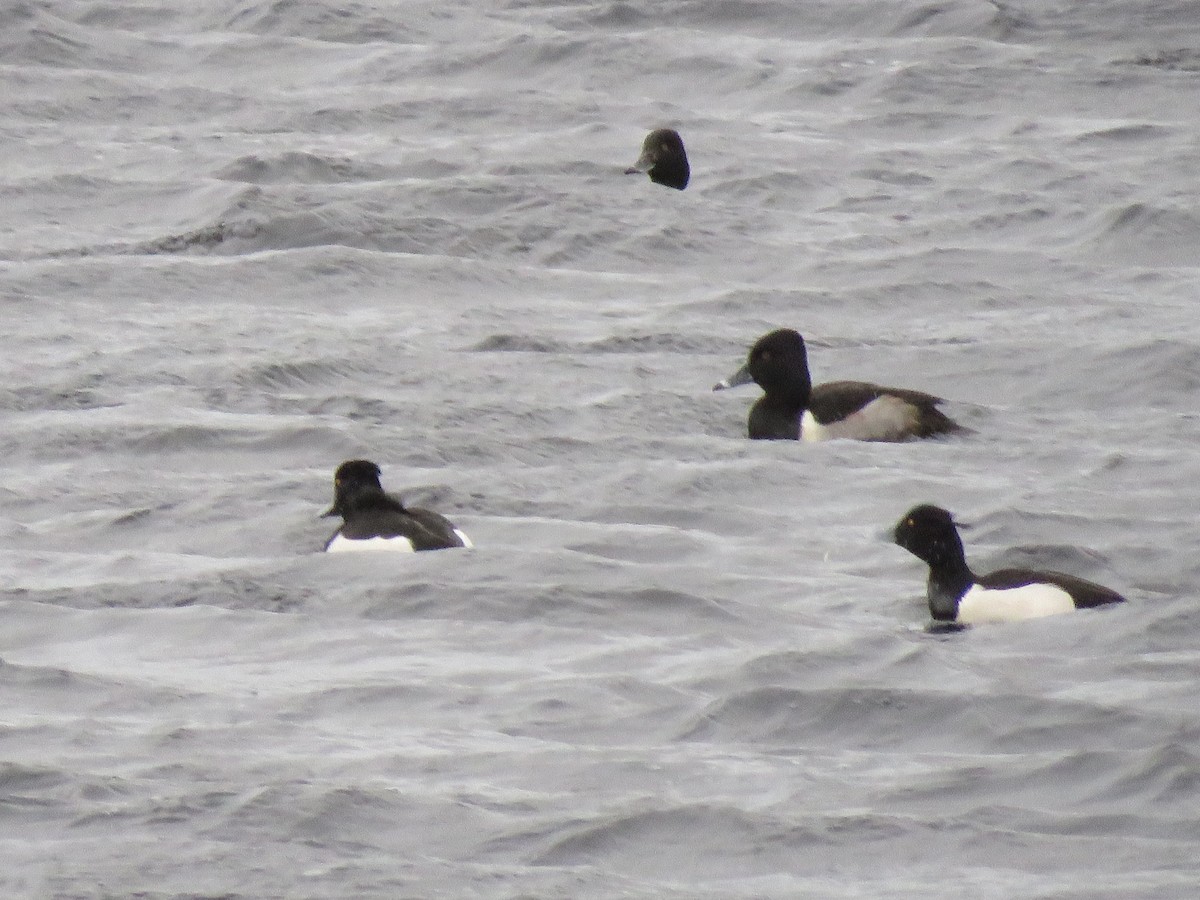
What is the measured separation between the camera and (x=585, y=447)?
488 inches

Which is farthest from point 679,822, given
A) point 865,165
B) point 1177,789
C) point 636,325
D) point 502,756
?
point 865,165

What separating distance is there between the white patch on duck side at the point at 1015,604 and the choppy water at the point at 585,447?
130 millimetres

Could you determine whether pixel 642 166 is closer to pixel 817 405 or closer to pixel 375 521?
pixel 817 405

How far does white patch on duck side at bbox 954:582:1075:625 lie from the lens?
949cm

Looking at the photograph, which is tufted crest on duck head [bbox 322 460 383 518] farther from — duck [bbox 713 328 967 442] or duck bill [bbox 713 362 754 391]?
duck bill [bbox 713 362 754 391]

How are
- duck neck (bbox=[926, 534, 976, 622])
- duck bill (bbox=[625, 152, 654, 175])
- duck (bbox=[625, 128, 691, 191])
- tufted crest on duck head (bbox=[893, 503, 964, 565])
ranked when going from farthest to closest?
duck bill (bbox=[625, 152, 654, 175]) → duck (bbox=[625, 128, 691, 191]) → tufted crest on duck head (bbox=[893, 503, 964, 565]) → duck neck (bbox=[926, 534, 976, 622])

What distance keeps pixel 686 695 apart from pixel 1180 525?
3142 millimetres

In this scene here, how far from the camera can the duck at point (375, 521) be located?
10273 millimetres

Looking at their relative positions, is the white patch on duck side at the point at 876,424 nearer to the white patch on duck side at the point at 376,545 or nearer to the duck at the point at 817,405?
the duck at the point at 817,405

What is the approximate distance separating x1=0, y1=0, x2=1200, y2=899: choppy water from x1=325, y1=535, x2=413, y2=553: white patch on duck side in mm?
82

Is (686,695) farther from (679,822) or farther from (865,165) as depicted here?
(865,165)

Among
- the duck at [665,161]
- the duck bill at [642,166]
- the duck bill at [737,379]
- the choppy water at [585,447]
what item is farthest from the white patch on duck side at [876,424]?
the duck bill at [642,166]

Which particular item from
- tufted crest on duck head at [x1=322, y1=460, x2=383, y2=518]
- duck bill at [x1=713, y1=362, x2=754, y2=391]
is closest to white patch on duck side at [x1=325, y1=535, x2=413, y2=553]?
tufted crest on duck head at [x1=322, y1=460, x2=383, y2=518]

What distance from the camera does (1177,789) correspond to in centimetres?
750
